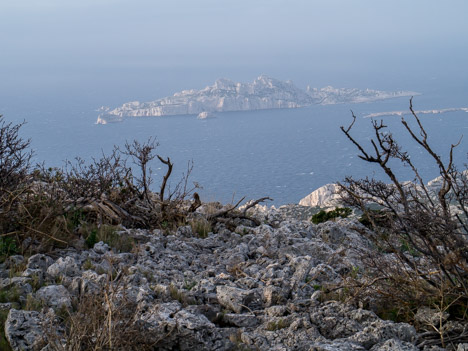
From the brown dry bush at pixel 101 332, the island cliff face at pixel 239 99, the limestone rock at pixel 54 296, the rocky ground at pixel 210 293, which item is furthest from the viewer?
the island cliff face at pixel 239 99

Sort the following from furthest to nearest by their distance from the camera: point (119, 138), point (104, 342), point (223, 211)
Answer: point (119, 138) → point (223, 211) → point (104, 342)

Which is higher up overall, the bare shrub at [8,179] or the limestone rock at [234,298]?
the bare shrub at [8,179]

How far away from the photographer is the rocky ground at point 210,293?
4172mm

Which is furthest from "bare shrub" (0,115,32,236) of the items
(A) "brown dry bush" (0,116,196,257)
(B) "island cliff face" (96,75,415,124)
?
(B) "island cliff face" (96,75,415,124)

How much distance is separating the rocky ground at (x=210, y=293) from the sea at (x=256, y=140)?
2160 cm

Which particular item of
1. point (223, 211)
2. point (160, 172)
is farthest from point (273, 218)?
point (160, 172)

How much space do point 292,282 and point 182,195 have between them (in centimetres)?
403

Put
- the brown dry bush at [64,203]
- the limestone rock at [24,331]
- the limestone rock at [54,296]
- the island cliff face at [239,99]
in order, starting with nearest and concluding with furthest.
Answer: the limestone rock at [24,331] < the limestone rock at [54,296] < the brown dry bush at [64,203] < the island cliff face at [239,99]

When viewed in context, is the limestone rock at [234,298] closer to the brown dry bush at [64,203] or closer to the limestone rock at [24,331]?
the limestone rock at [24,331]

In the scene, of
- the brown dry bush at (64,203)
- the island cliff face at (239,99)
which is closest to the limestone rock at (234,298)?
the brown dry bush at (64,203)

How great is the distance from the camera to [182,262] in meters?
6.39

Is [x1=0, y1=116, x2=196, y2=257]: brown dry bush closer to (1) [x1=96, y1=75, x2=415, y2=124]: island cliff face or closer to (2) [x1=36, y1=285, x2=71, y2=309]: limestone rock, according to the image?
(2) [x1=36, y1=285, x2=71, y2=309]: limestone rock

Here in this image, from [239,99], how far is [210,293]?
88549 millimetres

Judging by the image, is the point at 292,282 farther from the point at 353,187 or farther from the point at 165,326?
the point at 165,326
